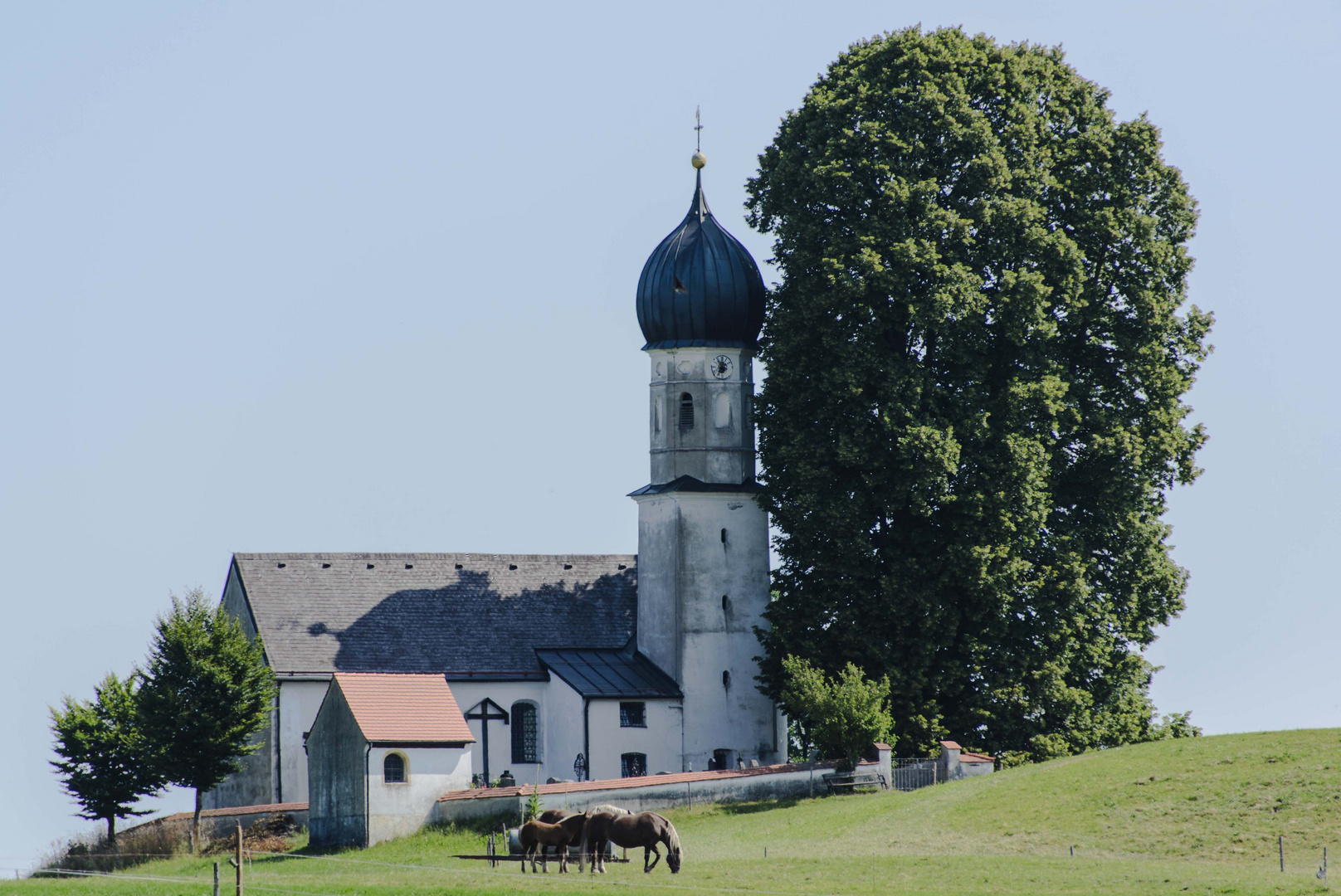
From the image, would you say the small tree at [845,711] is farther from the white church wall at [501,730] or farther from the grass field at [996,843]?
the white church wall at [501,730]

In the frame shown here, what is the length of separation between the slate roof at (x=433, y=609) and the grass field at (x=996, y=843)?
9106mm

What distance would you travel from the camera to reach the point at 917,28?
51781 mm

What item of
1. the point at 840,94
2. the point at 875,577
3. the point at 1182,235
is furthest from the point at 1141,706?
the point at 840,94

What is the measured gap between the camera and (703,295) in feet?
179

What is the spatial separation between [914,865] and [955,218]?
715 inches

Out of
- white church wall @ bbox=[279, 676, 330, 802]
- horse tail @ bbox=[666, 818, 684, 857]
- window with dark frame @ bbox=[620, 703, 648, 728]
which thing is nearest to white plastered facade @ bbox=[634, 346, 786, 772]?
window with dark frame @ bbox=[620, 703, 648, 728]

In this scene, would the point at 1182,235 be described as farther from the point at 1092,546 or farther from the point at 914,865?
the point at 914,865

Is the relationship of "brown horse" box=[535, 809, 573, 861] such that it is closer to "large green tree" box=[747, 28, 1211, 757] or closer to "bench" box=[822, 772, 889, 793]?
"bench" box=[822, 772, 889, 793]

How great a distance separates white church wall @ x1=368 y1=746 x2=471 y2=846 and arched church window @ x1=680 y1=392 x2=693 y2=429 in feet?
39.7

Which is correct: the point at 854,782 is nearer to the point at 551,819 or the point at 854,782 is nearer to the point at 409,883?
the point at 551,819

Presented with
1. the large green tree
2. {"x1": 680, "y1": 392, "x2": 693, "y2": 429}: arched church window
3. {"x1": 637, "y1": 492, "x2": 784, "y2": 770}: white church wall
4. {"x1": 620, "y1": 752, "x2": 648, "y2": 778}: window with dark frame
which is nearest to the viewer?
the large green tree

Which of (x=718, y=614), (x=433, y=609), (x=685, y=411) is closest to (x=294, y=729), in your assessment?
(x=433, y=609)

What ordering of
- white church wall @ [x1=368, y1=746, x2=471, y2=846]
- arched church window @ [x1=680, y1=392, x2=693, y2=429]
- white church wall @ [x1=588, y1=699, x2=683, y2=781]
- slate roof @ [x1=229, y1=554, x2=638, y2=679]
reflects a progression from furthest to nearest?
arched church window @ [x1=680, y1=392, x2=693, y2=429] < slate roof @ [x1=229, y1=554, x2=638, y2=679] < white church wall @ [x1=588, y1=699, x2=683, y2=781] < white church wall @ [x1=368, y1=746, x2=471, y2=846]

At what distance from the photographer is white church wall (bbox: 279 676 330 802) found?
51.6 meters
